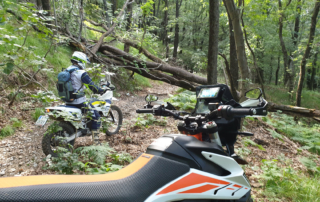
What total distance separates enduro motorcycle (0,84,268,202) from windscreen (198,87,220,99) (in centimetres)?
1

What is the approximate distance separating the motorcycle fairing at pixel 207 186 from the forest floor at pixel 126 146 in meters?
2.05

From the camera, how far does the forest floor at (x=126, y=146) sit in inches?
147

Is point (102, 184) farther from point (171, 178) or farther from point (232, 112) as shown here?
point (232, 112)

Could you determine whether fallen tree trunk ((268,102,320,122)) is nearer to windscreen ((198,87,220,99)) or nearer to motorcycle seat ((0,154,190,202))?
windscreen ((198,87,220,99))

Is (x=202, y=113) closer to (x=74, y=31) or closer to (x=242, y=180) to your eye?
(x=242, y=180)

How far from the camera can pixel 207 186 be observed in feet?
5.27

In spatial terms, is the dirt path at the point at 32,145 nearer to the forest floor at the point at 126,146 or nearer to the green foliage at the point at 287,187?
the forest floor at the point at 126,146

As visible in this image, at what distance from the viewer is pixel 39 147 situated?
4457 millimetres

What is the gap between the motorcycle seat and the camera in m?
1.07

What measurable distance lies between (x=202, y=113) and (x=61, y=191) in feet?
4.68

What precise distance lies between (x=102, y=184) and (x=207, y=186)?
83 cm

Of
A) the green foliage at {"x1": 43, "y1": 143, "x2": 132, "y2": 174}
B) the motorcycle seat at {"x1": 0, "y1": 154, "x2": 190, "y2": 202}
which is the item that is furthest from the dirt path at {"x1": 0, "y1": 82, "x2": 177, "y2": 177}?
the motorcycle seat at {"x1": 0, "y1": 154, "x2": 190, "y2": 202}

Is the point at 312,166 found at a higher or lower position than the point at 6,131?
lower

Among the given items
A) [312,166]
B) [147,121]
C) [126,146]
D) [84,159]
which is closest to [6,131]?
[84,159]
